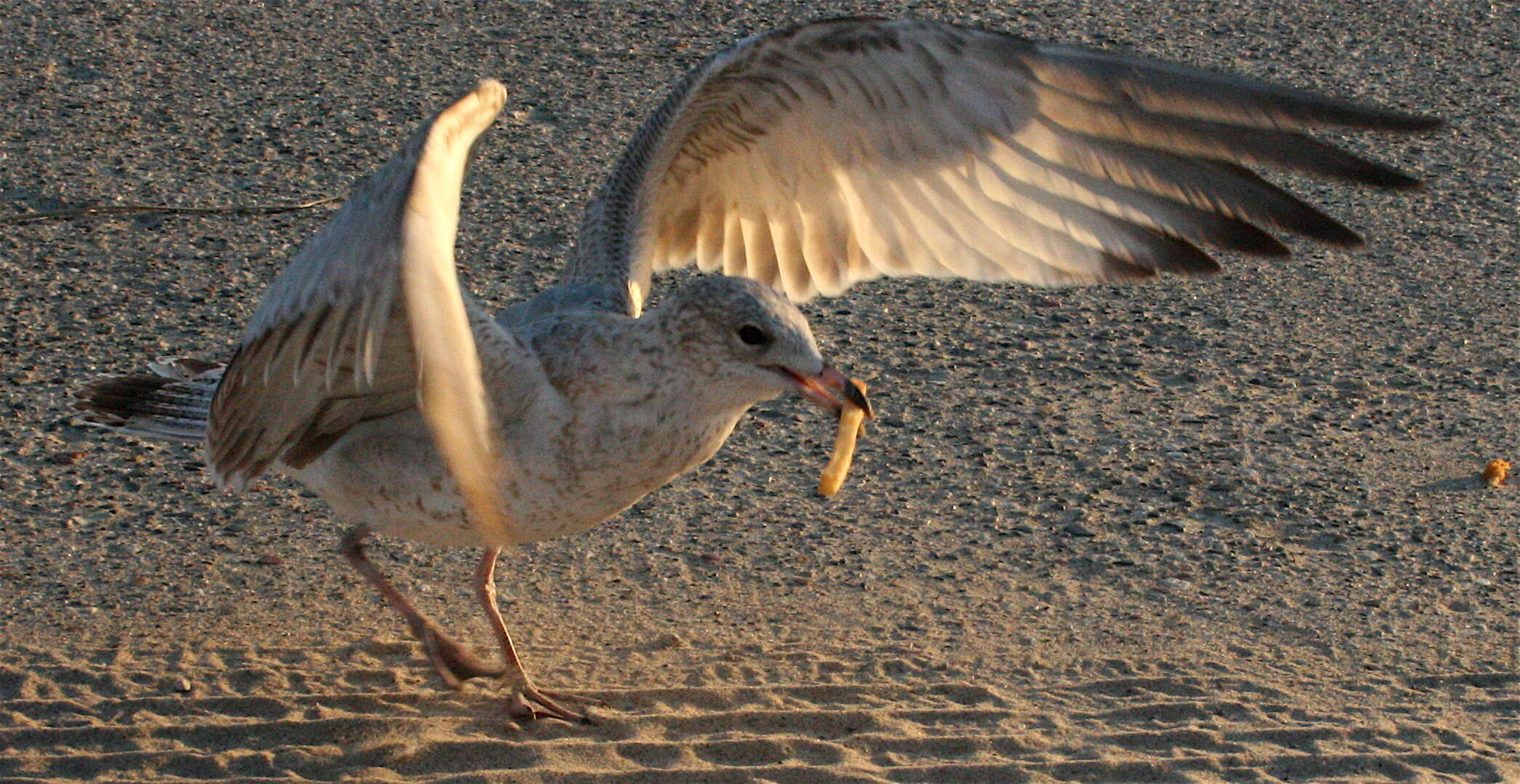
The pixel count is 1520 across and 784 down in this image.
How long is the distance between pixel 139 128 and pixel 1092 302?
Answer: 178 inches

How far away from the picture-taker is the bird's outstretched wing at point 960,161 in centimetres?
459

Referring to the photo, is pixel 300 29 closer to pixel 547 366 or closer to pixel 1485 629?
pixel 547 366

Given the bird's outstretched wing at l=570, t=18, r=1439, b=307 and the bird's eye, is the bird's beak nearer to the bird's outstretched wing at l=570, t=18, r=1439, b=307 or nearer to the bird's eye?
the bird's eye

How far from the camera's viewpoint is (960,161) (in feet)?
16.7

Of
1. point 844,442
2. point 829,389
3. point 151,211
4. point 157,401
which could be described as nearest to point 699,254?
point 844,442

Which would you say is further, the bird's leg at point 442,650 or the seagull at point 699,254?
the bird's leg at point 442,650

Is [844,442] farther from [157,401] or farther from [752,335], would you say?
[157,401]

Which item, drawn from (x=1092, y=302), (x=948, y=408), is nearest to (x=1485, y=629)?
(x=948, y=408)

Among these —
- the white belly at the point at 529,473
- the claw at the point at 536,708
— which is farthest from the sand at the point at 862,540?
the white belly at the point at 529,473

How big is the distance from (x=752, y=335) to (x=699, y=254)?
1.76 m

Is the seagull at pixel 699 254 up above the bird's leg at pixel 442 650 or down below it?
above

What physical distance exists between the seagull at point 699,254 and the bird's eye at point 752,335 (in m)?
0.02

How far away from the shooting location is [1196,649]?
190 inches

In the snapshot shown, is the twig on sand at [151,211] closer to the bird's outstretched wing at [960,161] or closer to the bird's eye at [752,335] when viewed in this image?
Answer: the bird's outstretched wing at [960,161]
